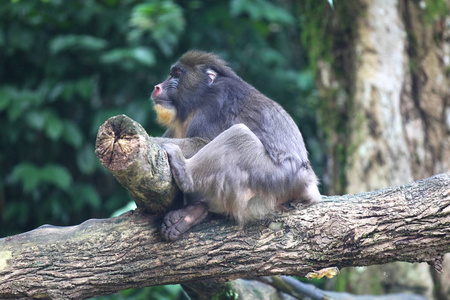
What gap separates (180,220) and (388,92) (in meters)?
4.21

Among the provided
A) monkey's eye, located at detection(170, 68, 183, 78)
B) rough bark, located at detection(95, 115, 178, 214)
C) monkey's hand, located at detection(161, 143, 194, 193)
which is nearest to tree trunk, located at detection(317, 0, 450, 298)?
monkey's eye, located at detection(170, 68, 183, 78)

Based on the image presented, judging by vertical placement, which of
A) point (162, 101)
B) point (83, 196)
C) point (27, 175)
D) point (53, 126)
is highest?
point (162, 101)

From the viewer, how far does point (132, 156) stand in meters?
3.17

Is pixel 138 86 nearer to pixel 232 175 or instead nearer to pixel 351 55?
pixel 351 55

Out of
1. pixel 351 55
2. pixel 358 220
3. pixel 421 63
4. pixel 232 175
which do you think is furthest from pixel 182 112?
pixel 421 63

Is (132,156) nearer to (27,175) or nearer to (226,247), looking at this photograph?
(226,247)

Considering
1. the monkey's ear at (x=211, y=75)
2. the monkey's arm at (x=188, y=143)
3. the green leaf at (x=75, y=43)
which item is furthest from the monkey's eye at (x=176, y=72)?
the green leaf at (x=75, y=43)

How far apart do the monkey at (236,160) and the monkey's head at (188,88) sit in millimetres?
33

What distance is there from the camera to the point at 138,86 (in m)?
9.10

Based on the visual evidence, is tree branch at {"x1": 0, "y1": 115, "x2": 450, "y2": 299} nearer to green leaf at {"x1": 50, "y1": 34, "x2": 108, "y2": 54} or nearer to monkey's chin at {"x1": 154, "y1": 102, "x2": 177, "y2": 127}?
monkey's chin at {"x1": 154, "y1": 102, "x2": 177, "y2": 127}

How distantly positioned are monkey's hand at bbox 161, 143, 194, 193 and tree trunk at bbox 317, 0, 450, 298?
3697mm

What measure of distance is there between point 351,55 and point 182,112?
3338 mm

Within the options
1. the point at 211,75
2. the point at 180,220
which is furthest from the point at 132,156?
the point at 211,75

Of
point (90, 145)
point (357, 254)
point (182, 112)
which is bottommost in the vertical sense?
point (90, 145)
